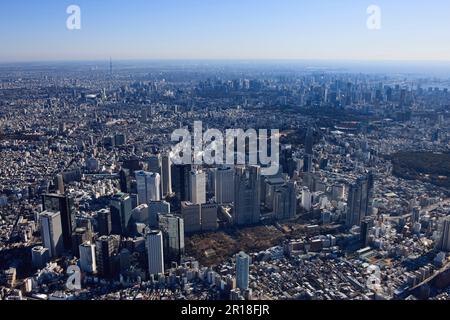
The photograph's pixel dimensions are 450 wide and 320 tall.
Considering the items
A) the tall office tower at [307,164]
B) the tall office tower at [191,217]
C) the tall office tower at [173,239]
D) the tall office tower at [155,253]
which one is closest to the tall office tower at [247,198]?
the tall office tower at [191,217]

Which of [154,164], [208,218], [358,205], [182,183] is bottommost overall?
[208,218]

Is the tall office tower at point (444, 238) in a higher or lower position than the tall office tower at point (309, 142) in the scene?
Result: lower

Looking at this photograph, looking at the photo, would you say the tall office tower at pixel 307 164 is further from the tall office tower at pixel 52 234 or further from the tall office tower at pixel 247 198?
the tall office tower at pixel 52 234

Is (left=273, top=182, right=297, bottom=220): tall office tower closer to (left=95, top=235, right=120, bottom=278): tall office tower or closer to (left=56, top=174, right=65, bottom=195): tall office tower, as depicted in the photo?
(left=95, top=235, right=120, bottom=278): tall office tower

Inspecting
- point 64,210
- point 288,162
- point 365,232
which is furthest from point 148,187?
point 365,232

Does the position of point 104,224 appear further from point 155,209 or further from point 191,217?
point 191,217

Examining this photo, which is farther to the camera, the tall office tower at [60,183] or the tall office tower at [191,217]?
the tall office tower at [60,183]

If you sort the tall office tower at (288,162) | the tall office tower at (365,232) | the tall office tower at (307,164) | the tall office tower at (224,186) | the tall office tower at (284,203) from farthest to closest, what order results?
the tall office tower at (307,164), the tall office tower at (288,162), the tall office tower at (224,186), the tall office tower at (284,203), the tall office tower at (365,232)
